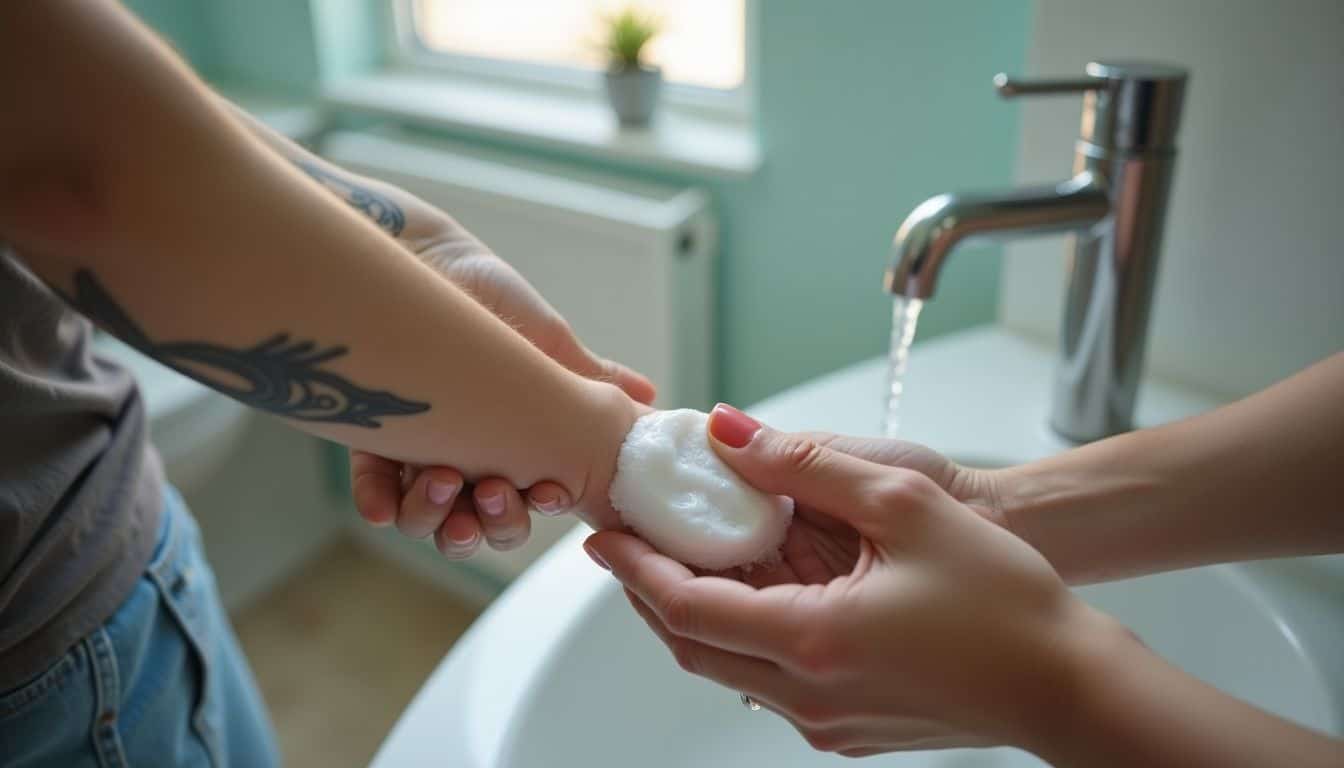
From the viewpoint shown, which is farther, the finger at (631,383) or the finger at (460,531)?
the finger at (631,383)

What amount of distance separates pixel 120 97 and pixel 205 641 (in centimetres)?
46

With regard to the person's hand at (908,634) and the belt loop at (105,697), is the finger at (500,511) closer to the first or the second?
the person's hand at (908,634)

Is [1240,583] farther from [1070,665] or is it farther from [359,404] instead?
[359,404]

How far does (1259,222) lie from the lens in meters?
0.70

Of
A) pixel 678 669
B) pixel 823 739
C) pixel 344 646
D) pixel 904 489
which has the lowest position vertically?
pixel 344 646

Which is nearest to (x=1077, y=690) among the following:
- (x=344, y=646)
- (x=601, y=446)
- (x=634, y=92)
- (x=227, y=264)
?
(x=601, y=446)

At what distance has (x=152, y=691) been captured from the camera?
0.62 metres

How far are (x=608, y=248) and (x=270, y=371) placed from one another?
0.73 m

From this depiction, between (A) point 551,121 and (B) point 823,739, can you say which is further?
(A) point 551,121

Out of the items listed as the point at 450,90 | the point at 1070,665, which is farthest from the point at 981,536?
the point at 450,90

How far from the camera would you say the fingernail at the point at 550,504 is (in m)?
0.56

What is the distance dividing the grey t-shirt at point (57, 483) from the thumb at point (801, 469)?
367mm

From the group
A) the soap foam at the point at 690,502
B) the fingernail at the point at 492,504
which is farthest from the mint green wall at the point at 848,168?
the fingernail at the point at 492,504

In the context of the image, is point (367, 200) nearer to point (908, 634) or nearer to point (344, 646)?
point (908, 634)
